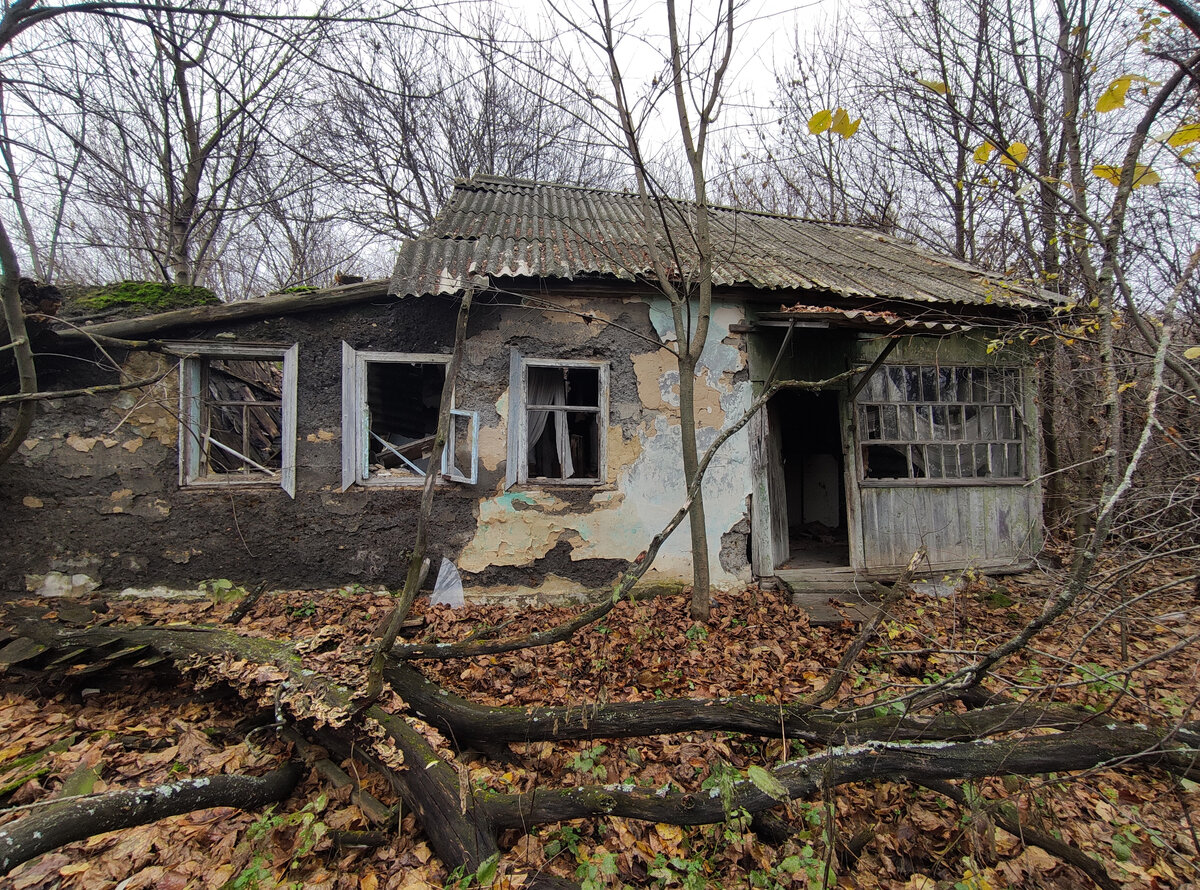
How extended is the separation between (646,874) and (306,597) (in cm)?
401

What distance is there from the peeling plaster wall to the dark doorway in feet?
10.1

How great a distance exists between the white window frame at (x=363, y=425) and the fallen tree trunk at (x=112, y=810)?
289 centimetres

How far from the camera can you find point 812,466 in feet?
29.0

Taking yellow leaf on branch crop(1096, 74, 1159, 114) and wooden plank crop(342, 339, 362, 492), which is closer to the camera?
yellow leaf on branch crop(1096, 74, 1159, 114)

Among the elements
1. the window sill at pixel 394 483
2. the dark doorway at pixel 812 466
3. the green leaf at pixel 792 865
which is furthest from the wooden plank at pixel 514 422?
the dark doorway at pixel 812 466

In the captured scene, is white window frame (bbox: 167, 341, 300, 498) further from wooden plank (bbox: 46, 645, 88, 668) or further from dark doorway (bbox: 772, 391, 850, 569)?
dark doorway (bbox: 772, 391, 850, 569)

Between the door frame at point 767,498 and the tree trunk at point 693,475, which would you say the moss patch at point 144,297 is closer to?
the tree trunk at point 693,475

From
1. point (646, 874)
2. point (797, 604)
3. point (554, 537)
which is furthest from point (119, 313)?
point (797, 604)

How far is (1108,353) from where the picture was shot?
2.26 m

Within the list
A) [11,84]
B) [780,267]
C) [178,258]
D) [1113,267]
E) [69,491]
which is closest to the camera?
[1113,267]

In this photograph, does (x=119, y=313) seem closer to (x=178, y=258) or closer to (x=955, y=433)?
(x=178, y=258)

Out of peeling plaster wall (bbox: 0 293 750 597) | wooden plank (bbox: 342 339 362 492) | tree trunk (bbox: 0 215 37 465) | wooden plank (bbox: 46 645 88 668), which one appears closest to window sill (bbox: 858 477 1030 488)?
peeling plaster wall (bbox: 0 293 750 597)

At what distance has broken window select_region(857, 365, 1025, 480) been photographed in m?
6.02

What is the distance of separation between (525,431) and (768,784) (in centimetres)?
382
